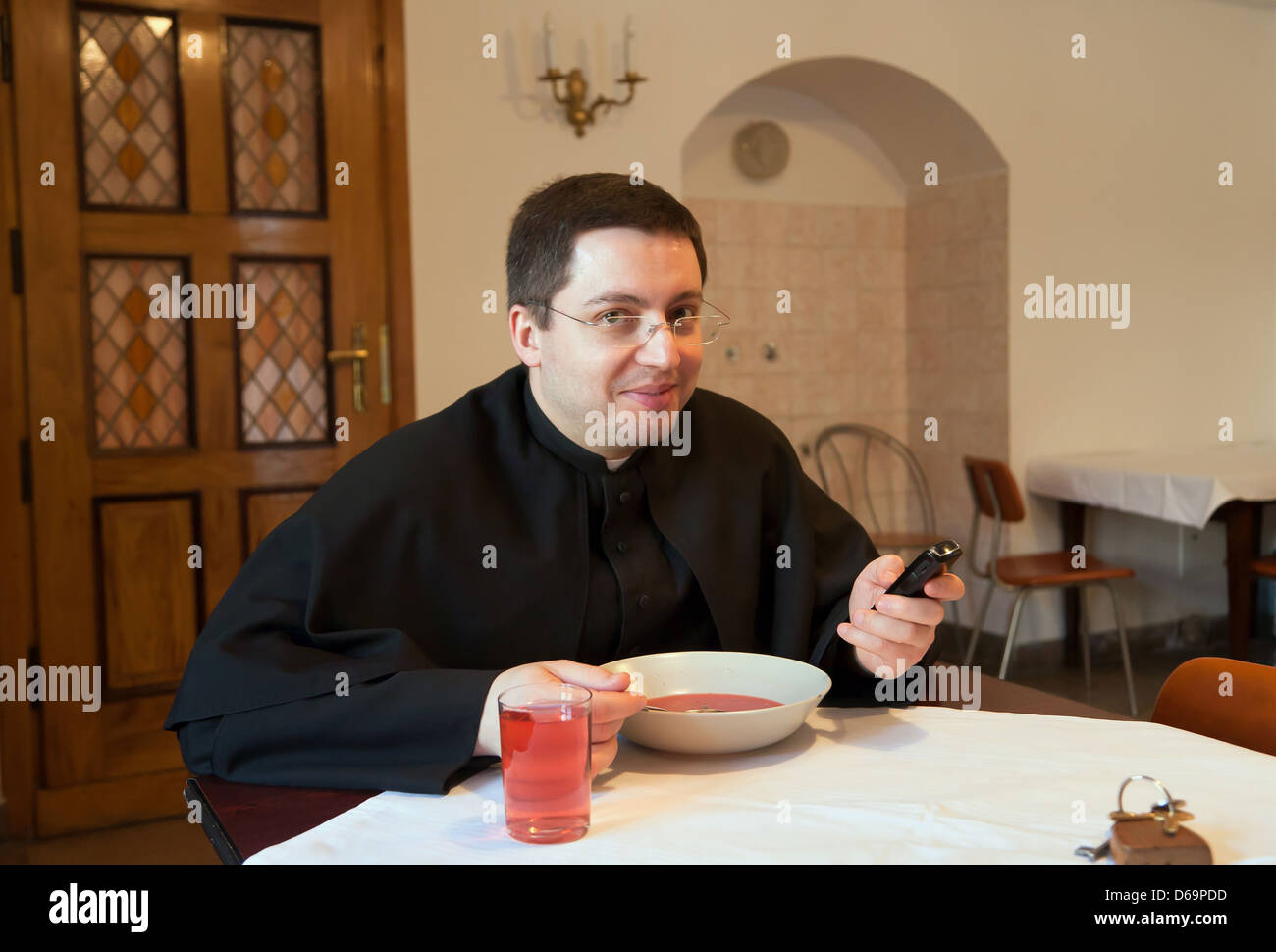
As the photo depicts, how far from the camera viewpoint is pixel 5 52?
3.00 meters

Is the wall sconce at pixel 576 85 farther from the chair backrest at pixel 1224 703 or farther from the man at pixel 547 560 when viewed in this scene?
the chair backrest at pixel 1224 703

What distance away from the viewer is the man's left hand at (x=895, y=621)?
121cm

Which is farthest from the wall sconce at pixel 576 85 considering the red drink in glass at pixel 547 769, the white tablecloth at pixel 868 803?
the red drink in glass at pixel 547 769

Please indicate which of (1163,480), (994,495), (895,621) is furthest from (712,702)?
(1163,480)

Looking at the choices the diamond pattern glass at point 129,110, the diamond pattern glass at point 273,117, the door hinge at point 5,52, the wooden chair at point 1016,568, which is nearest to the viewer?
the door hinge at point 5,52

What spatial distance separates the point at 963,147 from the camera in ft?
15.6

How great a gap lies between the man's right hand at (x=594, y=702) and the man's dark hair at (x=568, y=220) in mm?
498

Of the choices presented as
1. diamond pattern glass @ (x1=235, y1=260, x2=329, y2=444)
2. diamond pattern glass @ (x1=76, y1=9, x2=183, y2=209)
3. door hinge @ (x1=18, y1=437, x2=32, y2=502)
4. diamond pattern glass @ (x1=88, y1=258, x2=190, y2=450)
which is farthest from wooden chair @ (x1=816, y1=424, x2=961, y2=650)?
door hinge @ (x1=18, y1=437, x2=32, y2=502)

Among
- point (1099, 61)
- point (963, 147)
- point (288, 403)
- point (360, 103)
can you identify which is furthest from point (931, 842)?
point (1099, 61)

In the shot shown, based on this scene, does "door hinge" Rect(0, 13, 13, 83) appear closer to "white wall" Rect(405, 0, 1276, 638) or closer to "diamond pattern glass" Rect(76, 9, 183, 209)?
"diamond pattern glass" Rect(76, 9, 183, 209)

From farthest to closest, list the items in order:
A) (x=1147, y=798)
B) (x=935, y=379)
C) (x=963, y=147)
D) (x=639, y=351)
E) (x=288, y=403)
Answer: (x=935, y=379)
(x=963, y=147)
(x=288, y=403)
(x=639, y=351)
(x=1147, y=798)

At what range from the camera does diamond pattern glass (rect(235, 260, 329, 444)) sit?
3338mm
